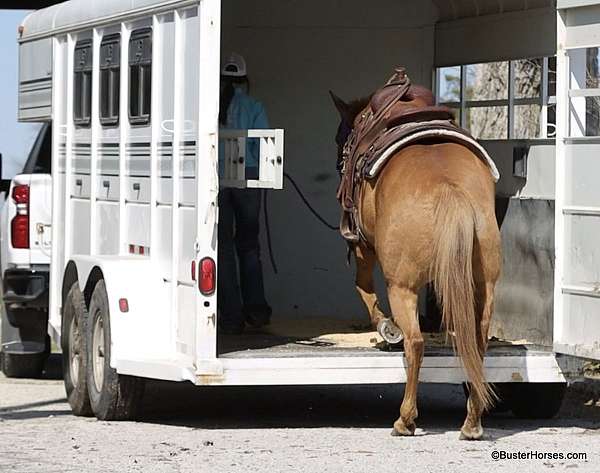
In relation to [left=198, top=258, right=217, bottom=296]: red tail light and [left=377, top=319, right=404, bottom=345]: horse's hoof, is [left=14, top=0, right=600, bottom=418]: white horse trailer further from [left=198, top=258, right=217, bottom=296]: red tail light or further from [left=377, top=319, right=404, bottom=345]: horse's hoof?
[left=377, top=319, right=404, bottom=345]: horse's hoof

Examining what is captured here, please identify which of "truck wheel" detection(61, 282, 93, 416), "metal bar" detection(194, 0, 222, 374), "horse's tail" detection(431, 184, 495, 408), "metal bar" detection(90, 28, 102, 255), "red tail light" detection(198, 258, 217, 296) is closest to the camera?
"horse's tail" detection(431, 184, 495, 408)

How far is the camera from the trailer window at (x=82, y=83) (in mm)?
11844

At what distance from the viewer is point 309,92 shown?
13.7 meters

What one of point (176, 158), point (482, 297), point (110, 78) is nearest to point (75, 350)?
point (110, 78)

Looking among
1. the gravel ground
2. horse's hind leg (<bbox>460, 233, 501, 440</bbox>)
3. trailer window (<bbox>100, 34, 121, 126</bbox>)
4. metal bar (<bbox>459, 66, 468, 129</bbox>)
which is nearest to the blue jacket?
trailer window (<bbox>100, 34, 121, 126</bbox>)

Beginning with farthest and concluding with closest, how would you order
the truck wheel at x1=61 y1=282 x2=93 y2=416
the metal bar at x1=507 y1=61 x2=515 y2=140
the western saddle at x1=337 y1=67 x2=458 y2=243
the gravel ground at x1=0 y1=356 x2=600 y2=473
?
1. the metal bar at x1=507 y1=61 x2=515 y2=140
2. the truck wheel at x1=61 y1=282 x2=93 y2=416
3. the western saddle at x1=337 y1=67 x2=458 y2=243
4. the gravel ground at x1=0 y1=356 x2=600 y2=473

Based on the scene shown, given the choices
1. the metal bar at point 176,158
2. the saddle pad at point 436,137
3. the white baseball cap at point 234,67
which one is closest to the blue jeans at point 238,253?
the white baseball cap at point 234,67

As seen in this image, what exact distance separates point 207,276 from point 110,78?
238 cm

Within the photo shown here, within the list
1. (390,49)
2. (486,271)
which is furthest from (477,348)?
(390,49)

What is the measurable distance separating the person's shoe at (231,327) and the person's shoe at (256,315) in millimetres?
391

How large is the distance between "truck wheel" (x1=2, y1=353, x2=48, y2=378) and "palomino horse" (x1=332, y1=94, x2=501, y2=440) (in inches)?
203

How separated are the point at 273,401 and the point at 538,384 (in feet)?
7.51

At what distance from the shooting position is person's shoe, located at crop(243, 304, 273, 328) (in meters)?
12.3

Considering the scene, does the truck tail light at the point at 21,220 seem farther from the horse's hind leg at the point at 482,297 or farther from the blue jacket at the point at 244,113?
the horse's hind leg at the point at 482,297
